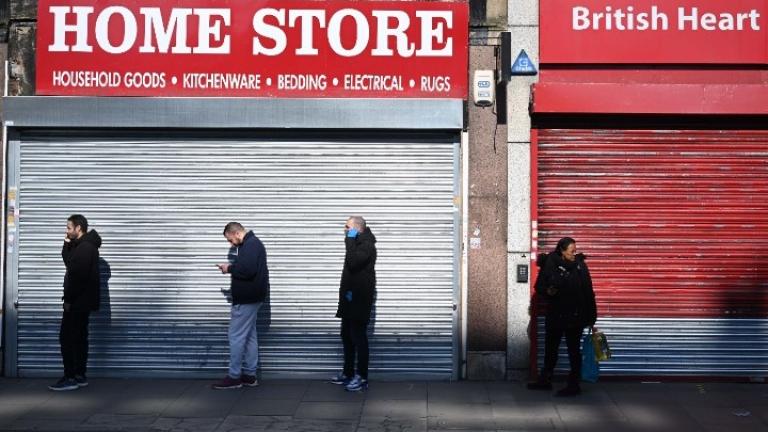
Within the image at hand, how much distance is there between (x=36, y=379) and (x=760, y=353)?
8.25m

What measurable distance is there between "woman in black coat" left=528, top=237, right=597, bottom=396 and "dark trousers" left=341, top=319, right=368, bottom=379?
1.92 meters

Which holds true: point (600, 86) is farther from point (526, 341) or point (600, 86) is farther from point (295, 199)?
point (295, 199)

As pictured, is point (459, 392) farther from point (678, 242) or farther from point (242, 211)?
point (242, 211)

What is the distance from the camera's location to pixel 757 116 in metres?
10.6

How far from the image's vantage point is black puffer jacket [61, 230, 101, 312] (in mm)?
9867

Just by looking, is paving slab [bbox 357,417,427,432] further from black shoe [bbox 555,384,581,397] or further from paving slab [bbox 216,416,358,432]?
black shoe [bbox 555,384,581,397]

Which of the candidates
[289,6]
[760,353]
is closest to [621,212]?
[760,353]

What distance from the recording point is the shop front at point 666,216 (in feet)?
34.9

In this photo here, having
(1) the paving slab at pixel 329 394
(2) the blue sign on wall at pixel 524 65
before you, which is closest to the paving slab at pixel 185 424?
(1) the paving slab at pixel 329 394

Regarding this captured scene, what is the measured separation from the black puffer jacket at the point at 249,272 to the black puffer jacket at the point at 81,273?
1485 mm

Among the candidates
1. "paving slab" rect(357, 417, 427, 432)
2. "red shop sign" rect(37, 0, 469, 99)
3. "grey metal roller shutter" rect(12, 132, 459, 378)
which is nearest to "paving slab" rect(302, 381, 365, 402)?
"grey metal roller shutter" rect(12, 132, 459, 378)

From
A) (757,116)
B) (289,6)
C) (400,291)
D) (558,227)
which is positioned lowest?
(400,291)

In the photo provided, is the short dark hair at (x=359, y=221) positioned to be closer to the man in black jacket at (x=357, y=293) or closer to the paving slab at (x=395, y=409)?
the man in black jacket at (x=357, y=293)

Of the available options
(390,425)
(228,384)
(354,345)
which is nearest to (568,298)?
(354,345)
